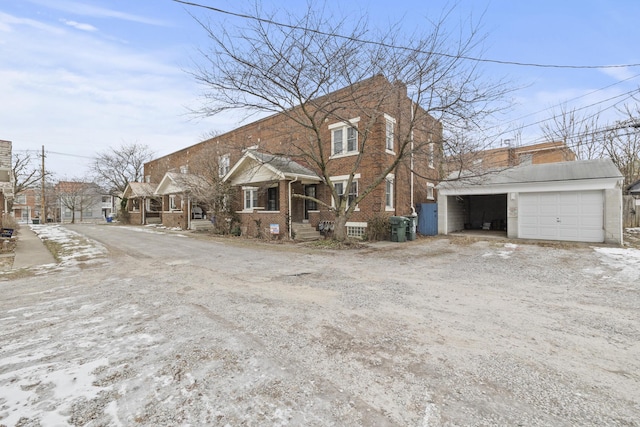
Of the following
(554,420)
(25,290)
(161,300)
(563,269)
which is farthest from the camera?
(563,269)

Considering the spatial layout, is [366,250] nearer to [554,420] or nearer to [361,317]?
[361,317]

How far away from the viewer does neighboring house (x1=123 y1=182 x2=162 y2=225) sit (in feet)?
95.7

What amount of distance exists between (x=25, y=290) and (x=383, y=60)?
11.9 metres

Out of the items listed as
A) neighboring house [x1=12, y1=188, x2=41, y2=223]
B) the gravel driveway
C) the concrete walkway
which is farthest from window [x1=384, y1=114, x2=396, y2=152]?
neighboring house [x1=12, y1=188, x2=41, y2=223]

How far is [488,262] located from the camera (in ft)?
29.0

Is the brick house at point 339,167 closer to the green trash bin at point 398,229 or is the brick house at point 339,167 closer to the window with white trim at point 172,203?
the green trash bin at point 398,229

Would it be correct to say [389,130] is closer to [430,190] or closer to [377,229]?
[377,229]

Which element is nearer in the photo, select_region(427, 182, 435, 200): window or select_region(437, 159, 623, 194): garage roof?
select_region(437, 159, 623, 194): garage roof

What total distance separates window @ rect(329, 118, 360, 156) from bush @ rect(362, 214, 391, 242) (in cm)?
365

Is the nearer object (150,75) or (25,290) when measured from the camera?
(25,290)

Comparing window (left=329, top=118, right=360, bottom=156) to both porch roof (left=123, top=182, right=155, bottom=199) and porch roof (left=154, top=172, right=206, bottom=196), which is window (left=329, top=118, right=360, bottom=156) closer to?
porch roof (left=154, top=172, right=206, bottom=196)

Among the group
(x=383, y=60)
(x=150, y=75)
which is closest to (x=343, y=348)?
(x=383, y=60)

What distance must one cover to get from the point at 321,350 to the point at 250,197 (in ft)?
50.2

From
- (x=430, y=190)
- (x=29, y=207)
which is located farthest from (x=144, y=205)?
(x=29, y=207)
